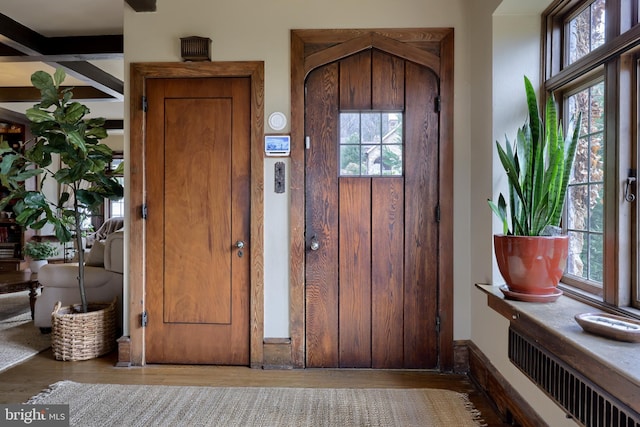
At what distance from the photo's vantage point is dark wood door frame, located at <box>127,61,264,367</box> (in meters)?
2.82

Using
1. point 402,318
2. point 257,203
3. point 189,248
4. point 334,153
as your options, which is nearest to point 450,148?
point 334,153

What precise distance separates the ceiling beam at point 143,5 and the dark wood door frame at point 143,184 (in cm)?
38

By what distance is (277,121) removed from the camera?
9.25 ft

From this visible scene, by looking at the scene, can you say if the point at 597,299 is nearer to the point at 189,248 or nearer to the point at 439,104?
the point at 439,104

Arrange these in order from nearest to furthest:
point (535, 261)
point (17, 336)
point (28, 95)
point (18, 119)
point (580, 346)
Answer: point (580, 346) → point (535, 261) → point (17, 336) → point (28, 95) → point (18, 119)

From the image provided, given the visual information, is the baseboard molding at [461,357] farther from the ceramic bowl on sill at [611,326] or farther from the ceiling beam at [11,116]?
the ceiling beam at [11,116]

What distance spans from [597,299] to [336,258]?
1.52m

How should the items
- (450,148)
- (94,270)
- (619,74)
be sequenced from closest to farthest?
(619,74) < (450,148) < (94,270)

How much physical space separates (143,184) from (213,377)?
4.73ft

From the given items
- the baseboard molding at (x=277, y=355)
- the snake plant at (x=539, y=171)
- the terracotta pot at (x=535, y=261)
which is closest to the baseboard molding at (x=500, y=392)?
the terracotta pot at (x=535, y=261)

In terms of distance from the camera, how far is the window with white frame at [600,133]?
1.66 metres

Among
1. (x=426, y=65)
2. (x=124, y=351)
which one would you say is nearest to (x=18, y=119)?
(x=124, y=351)

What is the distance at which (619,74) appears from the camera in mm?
1684

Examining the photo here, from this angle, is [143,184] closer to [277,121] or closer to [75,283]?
[277,121]
